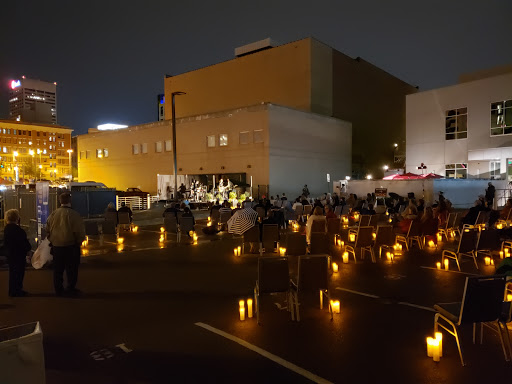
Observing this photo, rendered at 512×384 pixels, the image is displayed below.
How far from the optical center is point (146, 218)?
70.6 feet

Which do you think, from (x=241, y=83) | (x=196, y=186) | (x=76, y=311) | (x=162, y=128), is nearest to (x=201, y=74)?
(x=241, y=83)

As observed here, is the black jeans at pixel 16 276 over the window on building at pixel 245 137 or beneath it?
beneath

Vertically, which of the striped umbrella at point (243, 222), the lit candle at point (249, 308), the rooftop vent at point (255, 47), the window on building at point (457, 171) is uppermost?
the rooftop vent at point (255, 47)

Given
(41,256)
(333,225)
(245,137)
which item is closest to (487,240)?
(333,225)

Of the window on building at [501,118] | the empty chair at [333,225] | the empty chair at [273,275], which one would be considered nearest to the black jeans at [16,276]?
the empty chair at [273,275]

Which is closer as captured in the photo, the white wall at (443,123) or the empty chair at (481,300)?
the empty chair at (481,300)

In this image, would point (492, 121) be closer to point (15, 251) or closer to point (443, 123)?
point (443, 123)

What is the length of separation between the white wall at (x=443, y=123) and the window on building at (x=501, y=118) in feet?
0.95

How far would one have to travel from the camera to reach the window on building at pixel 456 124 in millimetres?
31453

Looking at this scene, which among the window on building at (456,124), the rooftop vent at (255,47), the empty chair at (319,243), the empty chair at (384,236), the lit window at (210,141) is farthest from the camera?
the rooftop vent at (255,47)

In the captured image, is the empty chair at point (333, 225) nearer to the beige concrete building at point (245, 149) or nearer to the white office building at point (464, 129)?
the beige concrete building at point (245, 149)

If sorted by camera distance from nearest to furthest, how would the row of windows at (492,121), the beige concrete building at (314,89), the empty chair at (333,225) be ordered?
the empty chair at (333,225)
the row of windows at (492,121)
the beige concrete building at (314,89)

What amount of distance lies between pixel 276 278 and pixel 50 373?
3.00m

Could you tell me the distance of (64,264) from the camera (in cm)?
718
